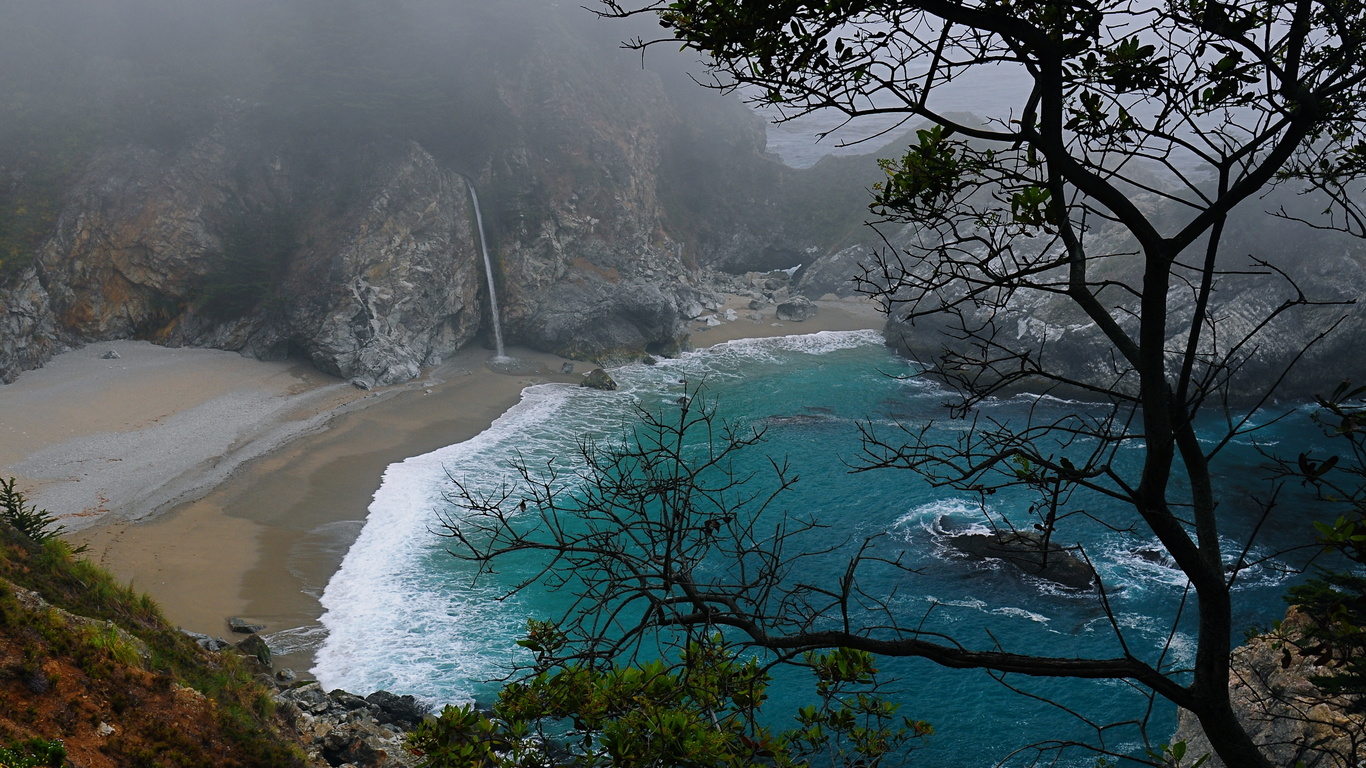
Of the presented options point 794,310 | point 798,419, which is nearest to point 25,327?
point 798,419

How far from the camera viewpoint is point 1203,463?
3.24 meters

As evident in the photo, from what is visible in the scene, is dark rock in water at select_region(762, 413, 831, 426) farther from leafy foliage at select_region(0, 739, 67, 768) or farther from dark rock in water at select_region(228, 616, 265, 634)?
leafy foliage at select_region(0, 739, 67, 768)

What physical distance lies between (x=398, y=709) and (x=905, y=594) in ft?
32.5

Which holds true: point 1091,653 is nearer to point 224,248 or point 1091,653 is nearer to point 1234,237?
point 1234,237

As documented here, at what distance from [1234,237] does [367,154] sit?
117ft

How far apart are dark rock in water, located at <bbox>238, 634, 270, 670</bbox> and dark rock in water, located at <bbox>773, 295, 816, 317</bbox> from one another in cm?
3079

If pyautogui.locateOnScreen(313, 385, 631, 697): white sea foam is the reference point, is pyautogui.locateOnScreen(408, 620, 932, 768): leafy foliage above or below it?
above

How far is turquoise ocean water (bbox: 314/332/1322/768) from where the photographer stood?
1264 cm

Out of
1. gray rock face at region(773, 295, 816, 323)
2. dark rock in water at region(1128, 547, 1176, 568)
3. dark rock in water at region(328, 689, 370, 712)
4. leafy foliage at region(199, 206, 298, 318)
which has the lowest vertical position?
dark rock in water at region(328, 689, 370, 712)

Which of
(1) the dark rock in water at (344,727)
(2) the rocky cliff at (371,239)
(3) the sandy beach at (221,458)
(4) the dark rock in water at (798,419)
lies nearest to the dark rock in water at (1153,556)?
(4) the dark rock in water at (798,419)

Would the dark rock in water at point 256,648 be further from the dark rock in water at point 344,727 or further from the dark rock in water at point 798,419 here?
the dark rock in water at point 798,419

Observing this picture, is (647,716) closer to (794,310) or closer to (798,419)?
(798,419)

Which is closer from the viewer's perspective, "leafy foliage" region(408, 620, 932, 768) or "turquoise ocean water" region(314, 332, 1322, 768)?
"leafy foliage" region(408, 620, 932, 768)

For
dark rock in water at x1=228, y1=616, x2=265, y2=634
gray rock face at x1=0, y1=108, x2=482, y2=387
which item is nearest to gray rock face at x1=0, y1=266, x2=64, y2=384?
gray rock face at x1=0, y1=108, x2=482, y2=387
